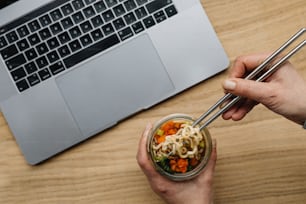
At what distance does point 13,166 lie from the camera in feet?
2.49

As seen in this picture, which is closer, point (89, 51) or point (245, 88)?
point (245, 88)

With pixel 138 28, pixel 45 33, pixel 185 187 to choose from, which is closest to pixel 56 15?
pixel 45 33

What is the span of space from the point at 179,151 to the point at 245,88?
0.44 feet

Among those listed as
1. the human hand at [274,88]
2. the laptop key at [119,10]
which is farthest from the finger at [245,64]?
the laptop key at [119,10]

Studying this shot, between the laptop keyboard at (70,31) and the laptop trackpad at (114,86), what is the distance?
0.02m

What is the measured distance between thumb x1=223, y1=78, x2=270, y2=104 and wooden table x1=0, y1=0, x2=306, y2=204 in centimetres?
12

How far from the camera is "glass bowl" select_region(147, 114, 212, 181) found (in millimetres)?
661

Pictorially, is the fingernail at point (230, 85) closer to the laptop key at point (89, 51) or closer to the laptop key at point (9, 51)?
the laptop key at point (89, 51)

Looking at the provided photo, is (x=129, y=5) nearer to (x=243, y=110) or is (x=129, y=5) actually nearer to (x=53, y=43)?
(x=53, y=43)

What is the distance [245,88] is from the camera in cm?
62

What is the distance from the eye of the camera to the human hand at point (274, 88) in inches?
24.6

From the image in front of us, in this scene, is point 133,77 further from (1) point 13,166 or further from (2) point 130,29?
(1) point 13,166

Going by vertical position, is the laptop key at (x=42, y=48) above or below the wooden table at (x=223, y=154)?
above

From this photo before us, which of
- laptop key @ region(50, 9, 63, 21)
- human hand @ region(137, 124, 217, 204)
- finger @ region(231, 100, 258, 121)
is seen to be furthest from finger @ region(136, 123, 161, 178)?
laptop key @ region(50, 9, 63, 21)
